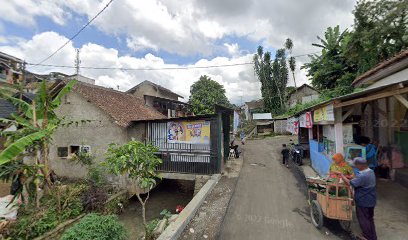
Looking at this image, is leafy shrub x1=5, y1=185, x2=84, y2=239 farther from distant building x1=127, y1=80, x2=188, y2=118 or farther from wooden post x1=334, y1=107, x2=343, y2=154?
distant building x1=127, y1=80, x2=188, y2=118

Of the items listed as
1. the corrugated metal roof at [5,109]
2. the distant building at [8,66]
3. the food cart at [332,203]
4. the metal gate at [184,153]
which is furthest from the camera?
the distant building at [8,66]

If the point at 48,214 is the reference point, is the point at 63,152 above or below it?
above

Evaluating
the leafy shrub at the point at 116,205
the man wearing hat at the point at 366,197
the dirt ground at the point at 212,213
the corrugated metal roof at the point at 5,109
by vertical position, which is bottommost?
the leafy shrub at the point at 116,205

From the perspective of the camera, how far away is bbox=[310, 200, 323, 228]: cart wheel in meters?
5.16

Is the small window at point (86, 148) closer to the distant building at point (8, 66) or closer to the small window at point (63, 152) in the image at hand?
the small window at point (63, 152)

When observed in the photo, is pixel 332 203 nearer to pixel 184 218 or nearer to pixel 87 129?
pixel 184 218

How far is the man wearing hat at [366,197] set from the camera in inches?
174

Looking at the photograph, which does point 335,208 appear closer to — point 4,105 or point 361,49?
point 361,49

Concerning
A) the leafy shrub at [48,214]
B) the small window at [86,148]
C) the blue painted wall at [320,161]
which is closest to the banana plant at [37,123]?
the leafy shrub at [48,214]

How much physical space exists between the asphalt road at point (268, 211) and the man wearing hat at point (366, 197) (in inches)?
30.1

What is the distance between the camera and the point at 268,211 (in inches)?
259

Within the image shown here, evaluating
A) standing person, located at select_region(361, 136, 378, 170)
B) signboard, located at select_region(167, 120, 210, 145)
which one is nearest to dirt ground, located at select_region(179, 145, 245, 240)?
signboard, located at select_region(167, 120, 210, 145)

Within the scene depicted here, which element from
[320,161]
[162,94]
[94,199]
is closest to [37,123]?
[94,199]

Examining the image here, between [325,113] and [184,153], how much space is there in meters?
6.20
